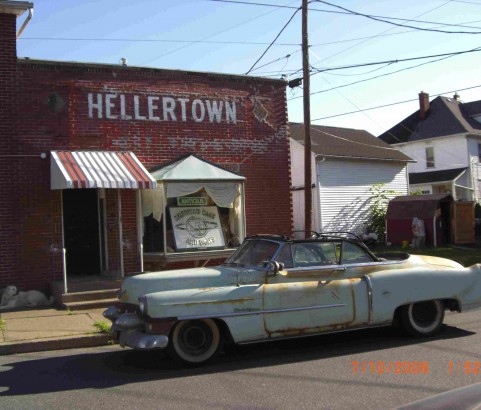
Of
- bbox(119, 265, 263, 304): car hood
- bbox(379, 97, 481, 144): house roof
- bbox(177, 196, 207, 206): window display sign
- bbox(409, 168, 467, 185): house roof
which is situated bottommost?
bbox(119, 265, 263, 304): car hood

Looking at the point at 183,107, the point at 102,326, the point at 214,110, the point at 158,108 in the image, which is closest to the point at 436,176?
the point at 214,110

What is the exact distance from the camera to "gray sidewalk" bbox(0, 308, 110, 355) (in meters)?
7.77

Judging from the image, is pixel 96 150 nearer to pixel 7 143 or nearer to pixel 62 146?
pixel 62 146

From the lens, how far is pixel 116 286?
11438 millimetres

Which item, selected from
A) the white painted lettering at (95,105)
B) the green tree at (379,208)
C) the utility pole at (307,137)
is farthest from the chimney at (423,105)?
the white painted lettering at (95,105)

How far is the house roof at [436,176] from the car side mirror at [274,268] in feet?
92.5

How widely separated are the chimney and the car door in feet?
111

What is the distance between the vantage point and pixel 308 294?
6.98 meters

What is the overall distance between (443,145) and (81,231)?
2903 centimetres

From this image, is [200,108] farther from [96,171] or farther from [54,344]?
[54,344]

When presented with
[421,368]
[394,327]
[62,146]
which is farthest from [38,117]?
[421,368]

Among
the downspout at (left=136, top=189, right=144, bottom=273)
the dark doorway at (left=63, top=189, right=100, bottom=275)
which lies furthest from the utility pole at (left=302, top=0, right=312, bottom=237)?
the dark doorway at (left=63, top=189, right=100, bottom=275)

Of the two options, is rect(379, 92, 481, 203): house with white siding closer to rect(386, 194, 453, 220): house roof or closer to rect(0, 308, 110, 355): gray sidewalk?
rect(386, 194, 453, 220): house roof

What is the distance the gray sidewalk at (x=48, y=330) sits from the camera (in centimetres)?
777
